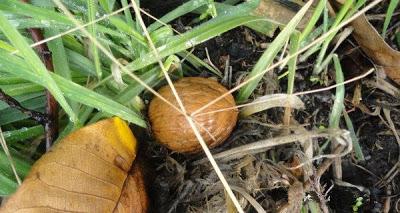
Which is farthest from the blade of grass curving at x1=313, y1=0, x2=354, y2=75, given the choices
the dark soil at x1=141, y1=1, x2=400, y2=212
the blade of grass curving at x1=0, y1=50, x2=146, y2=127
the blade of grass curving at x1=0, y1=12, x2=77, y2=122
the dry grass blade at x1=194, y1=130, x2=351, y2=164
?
the blade of grass curving at x1=0, y1=12, x2=77, y2=122

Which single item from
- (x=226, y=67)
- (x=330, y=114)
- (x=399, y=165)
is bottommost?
(x=399, y=165)

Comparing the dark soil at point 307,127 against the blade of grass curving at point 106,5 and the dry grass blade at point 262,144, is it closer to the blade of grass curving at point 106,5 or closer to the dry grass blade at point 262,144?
the dry grass blade at point 262,144

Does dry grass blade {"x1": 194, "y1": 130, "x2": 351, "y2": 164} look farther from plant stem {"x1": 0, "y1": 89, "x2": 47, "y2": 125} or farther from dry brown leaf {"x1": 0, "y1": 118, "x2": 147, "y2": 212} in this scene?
plant stem {"x1": 0, "y1": 89, "x2": 47, "y2": 125}

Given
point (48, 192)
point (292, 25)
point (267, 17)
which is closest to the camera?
point (48, 192)

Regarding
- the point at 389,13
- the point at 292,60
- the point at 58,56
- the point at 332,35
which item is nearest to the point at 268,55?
the point at 292,60

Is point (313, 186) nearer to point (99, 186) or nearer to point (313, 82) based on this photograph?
point (313, 82)

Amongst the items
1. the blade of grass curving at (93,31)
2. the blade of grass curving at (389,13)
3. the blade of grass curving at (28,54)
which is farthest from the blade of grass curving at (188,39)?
the blade of grass curving at (389,13)

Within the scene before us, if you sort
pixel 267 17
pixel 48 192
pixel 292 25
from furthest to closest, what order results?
pixel 267 17
pixel 292 25
pixel 48 192

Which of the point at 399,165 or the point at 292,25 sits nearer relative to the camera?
the point at 292,25

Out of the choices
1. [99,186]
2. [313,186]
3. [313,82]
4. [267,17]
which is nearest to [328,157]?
[313,186]
